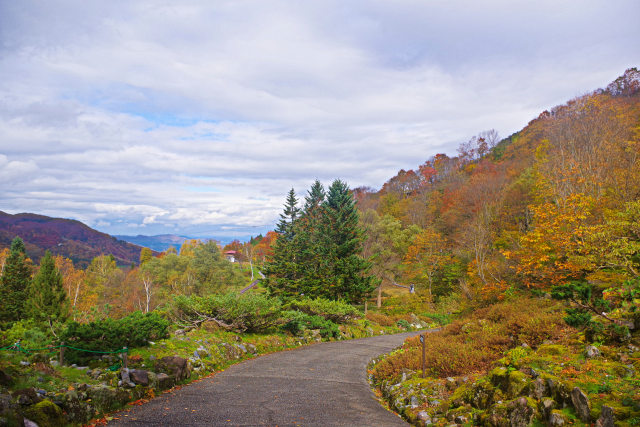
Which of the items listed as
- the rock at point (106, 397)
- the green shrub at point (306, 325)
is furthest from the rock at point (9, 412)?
the green shrub at point (306, 325)

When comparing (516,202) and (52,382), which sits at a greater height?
(516,202)

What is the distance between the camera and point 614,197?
15.1 m

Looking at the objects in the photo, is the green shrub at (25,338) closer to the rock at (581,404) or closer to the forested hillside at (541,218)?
the rock at (581,404)

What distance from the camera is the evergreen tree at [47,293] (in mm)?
32312

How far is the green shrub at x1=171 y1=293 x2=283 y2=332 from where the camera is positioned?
43.8 feet

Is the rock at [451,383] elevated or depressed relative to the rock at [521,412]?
depressed

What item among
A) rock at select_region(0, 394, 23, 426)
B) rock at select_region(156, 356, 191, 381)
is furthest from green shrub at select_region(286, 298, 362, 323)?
rock at select_region(0, 394, 23, 426)

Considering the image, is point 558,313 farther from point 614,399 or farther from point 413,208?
point 413,208

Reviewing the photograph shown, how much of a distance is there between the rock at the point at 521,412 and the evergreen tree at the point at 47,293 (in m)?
38.7

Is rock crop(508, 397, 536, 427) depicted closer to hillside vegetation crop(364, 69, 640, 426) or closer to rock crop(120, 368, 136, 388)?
hillside vegetation crop(364, 69, 640, 426)

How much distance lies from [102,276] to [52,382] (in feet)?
201

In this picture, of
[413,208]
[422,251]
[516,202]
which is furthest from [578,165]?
[413,208]

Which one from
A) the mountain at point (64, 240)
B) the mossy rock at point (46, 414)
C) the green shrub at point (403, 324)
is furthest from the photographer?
the mountain at point (64, 240)

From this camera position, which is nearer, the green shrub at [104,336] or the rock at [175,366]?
the green shrub at [104,336]
